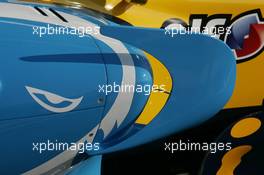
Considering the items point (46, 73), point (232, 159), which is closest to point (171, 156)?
point (232, 159)

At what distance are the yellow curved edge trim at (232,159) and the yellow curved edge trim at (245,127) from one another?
2.2 inches

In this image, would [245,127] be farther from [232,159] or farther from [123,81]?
[123,81]

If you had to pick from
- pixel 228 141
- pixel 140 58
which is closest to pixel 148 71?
pixel 140 58

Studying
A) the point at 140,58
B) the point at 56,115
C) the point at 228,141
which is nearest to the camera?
the point at 56,115

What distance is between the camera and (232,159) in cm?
192

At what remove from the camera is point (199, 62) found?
4.75ft

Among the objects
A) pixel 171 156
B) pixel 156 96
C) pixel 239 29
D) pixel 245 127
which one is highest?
pixel 239 29

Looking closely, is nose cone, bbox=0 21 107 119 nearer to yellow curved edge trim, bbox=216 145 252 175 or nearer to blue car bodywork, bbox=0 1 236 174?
blue car bodywork, bbox=0 1 236 174

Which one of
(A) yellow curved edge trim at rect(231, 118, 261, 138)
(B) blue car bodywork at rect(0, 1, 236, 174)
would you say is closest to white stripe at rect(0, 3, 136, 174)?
(B) blue car bodywork at rect(0, 1, 236, 174)

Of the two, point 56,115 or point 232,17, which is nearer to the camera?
point 56,115

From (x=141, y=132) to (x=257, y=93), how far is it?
25.1 inches

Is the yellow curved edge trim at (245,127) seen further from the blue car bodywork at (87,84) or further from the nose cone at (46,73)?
the nose cone at (46,73)

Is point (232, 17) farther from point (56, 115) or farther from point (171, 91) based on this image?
point (56, 115)

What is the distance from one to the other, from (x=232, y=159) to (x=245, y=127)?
0.45 ft
